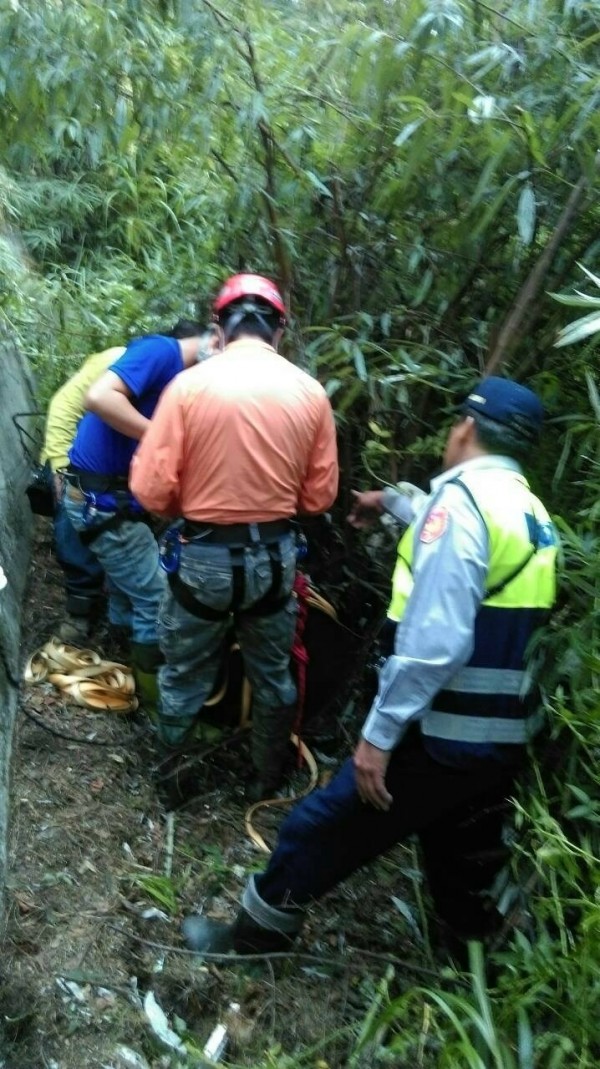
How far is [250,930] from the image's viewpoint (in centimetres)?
247

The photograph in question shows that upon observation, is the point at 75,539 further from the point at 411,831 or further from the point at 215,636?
the point at 411,831

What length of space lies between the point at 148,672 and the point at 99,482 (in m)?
0.87

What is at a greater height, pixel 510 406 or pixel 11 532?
pixel 510 406

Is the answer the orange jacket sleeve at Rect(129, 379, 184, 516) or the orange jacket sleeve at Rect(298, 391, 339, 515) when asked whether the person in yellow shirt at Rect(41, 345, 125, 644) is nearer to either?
the orange jacket sleeve at Rect(129, 379, 184, 516)

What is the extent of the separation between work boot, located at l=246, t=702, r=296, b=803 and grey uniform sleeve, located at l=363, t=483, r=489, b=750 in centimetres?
117

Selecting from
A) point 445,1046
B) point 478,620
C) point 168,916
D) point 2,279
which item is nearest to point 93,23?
point 2,279

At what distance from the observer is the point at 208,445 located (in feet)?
8.91

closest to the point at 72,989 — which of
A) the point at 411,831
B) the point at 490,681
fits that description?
the point at 411,831

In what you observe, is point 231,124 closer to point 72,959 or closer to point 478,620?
point 478,620

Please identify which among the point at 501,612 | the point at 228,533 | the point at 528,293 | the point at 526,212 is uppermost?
the point at 526,212

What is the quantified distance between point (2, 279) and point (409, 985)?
12.2 ft

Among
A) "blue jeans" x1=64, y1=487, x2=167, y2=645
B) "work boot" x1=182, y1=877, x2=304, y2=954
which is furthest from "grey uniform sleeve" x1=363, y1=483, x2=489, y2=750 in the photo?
"blue jeans" x1=64, y1=487, x2=167, y2=645

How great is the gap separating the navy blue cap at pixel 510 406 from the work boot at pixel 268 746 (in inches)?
59.9

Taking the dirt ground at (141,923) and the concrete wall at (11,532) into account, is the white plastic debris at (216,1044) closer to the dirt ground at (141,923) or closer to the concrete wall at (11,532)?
the dirt ground at (141,923)
